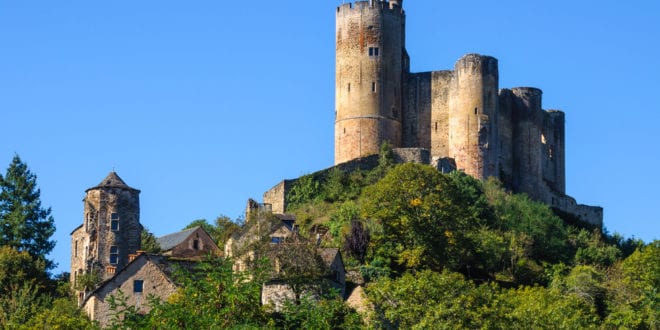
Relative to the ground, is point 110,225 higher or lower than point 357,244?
higher

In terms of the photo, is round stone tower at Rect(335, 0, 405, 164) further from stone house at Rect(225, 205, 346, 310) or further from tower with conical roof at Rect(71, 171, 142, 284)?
stone house at Rect(225, 205, 346, 310)

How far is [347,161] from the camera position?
85.6 m

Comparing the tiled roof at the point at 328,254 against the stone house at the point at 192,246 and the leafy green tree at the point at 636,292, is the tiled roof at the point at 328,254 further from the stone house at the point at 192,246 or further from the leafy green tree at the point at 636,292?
the leafy green tree at the point at 636,292

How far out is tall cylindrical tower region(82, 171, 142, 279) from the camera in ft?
242

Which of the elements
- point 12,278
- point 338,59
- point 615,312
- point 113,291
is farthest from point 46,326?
point 338,59

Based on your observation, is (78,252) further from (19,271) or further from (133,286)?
(133,286)

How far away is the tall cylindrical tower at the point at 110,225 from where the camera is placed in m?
73.9

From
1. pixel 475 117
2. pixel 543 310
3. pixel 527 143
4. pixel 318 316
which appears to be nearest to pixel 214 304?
pixel 318 316

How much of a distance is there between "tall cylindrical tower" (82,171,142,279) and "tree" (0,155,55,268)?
15.7 feet

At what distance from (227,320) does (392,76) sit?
111 ft

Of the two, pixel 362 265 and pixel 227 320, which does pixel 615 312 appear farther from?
pixel 227 320

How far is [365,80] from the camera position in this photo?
87.1 meters

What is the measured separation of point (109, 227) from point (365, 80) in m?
18.6

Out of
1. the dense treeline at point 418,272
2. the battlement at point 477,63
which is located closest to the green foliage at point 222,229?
the dense treeline at point 418,272
